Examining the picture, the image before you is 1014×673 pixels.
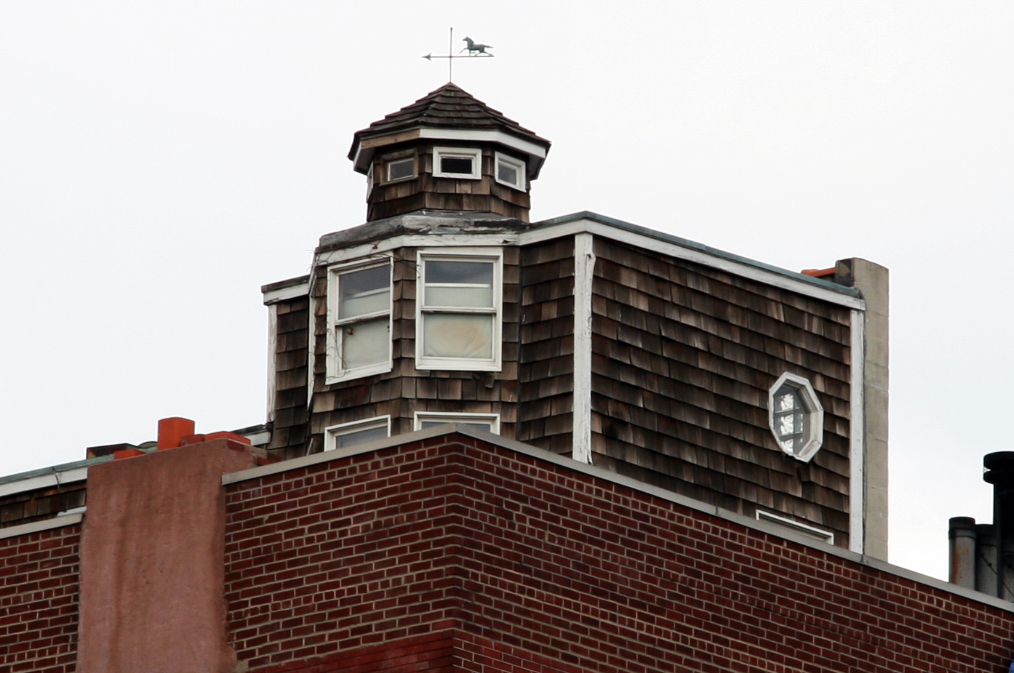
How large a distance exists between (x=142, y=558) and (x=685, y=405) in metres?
8.02

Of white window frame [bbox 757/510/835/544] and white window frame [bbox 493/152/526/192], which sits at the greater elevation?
white window frame [bbox 493/152/526/192]

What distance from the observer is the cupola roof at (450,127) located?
33.3 metres

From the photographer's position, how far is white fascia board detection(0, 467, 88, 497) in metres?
35.5

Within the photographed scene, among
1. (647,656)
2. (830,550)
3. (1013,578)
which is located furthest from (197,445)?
(1013,578)

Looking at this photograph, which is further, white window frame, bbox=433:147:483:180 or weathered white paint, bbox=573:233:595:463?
white window frame, bbox=433:147:483:180

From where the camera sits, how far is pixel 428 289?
31.9 m

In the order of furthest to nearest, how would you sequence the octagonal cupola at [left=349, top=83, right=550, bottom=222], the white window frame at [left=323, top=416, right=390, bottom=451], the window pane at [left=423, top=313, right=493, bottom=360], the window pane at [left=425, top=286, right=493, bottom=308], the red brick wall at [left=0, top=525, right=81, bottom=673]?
the octagonal cupola at [left=349, top=83, right=550, bottom=222], the window pane at [left=425, top=286, right=493, bottom=308], the window pane at [left=423, top=313, right=493, bottom=360], the white window frame at [left=323, top=416, right=390, bottom=451], the red brick wall at [left=0, top=525, right=81, bottom=673]

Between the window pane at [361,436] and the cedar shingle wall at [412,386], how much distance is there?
176 millimetres

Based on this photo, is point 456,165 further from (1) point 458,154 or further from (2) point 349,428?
(2) point 349,428

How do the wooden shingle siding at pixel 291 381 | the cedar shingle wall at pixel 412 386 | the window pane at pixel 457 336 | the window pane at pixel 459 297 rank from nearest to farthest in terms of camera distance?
the cedar shingle wall at pixel 412 386, the window pane at pixel 457 336, the window pane at pixel 459 297, the wooden shingle siding at pixel 291 381

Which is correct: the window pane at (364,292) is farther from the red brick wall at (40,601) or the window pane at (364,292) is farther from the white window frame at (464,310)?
the red brick wall at (40,601)

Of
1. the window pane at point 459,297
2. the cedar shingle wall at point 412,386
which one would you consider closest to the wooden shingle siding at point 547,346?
the cedar shingle wall at point 412,386

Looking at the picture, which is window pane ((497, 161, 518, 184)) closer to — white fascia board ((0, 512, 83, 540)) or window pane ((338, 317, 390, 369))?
window pane ((338, 317, 390, 369))

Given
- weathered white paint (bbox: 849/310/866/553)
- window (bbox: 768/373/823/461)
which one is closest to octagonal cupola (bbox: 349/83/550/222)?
window (bbox: 768/373/823/461)
